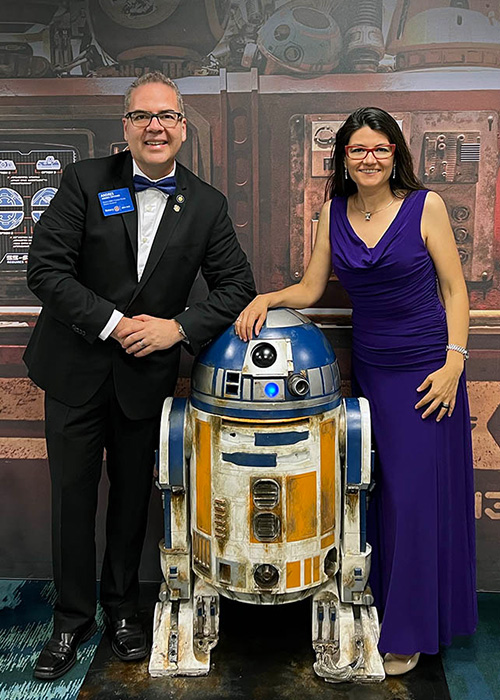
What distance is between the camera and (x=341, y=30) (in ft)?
9.05

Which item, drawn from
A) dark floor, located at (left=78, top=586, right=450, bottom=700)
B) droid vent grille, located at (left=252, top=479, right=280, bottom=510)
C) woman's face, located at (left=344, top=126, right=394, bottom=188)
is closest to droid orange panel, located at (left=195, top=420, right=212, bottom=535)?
droid vent grille, located at (left=252, top=479, right=280, bottom=510)

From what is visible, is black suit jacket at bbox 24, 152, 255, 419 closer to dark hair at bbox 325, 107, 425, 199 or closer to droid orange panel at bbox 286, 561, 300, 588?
dark hair at bbox 325, 107, 425, 199

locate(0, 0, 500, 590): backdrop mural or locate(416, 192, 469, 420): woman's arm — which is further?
locate(0, 0, 500, 590): backdrop mural

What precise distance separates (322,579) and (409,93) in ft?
5.96

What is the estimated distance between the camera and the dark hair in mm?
2311

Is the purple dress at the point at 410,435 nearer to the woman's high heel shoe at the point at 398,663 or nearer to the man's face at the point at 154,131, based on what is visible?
the woman's high heel shoe at the point at 398,663

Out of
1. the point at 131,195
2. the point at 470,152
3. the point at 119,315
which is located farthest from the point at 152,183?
the point at 470,152

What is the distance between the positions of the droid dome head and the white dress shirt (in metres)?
0.37

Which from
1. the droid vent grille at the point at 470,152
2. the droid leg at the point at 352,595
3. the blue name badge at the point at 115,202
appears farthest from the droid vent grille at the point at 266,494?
the droid vent grille at the point at 470,152

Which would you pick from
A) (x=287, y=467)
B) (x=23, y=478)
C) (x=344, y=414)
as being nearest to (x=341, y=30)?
(x=344, y=414)

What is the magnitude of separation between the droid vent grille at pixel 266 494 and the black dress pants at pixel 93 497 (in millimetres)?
478

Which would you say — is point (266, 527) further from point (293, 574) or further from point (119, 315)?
point (119, 315)

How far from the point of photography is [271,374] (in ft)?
7.23

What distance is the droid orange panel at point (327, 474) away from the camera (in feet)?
7.53
